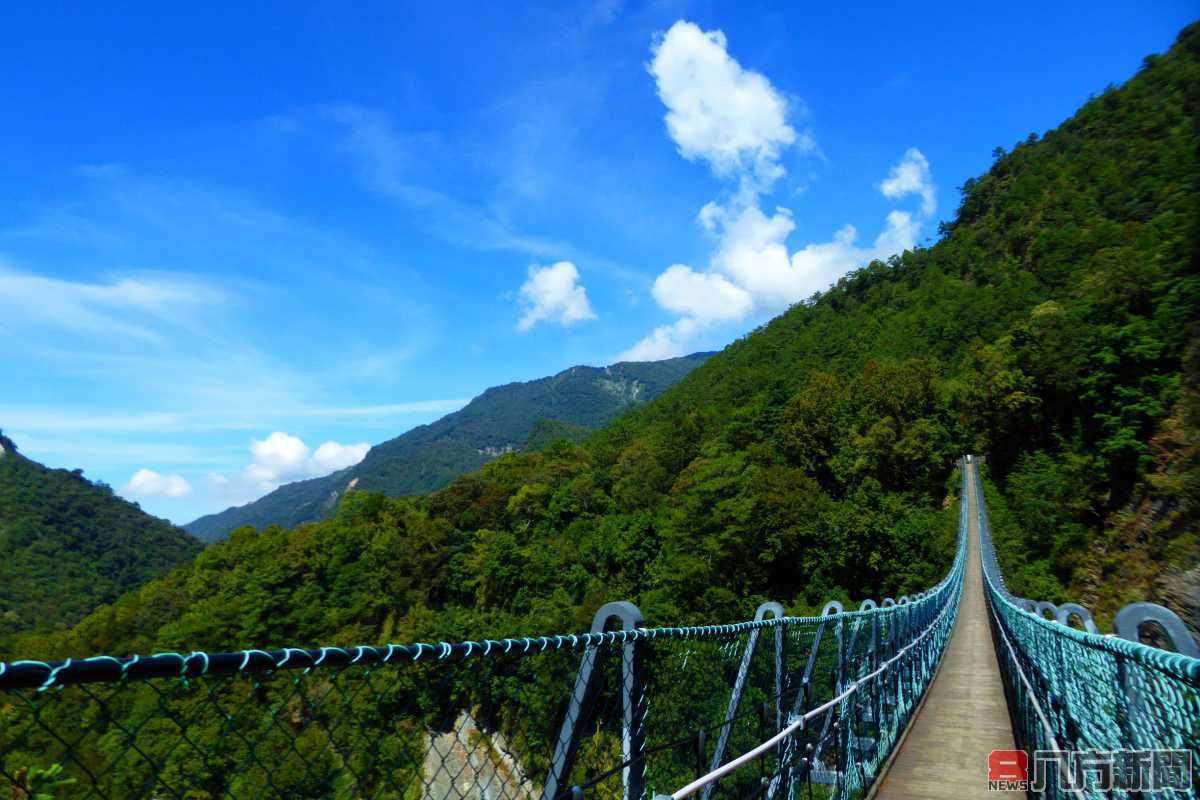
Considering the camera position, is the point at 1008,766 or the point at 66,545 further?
the point at 66,545

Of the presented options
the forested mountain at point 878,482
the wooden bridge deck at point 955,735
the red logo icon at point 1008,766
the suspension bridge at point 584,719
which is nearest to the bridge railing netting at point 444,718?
the suspension bridge at point 584,719

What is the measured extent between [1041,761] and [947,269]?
3512 inches

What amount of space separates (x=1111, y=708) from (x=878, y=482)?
122 feet

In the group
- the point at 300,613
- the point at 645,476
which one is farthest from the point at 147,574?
the point at 645,476

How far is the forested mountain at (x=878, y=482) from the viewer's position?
79.9 feet

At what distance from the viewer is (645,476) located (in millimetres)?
51906

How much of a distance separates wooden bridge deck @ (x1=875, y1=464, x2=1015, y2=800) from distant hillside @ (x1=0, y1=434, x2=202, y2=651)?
6914 cm

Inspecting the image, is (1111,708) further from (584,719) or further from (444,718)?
(444,718)

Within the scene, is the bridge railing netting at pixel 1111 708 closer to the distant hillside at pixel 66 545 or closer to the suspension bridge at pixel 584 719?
the suspension bridge at pixel 584 719

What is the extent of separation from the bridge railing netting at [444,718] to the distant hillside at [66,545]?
2774 inches

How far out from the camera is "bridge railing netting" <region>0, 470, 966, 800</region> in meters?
1.11

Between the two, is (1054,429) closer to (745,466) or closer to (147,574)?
(745,466)

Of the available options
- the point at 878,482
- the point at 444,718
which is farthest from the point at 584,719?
the point at 878,482

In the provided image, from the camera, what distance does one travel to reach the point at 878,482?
36.9 m
